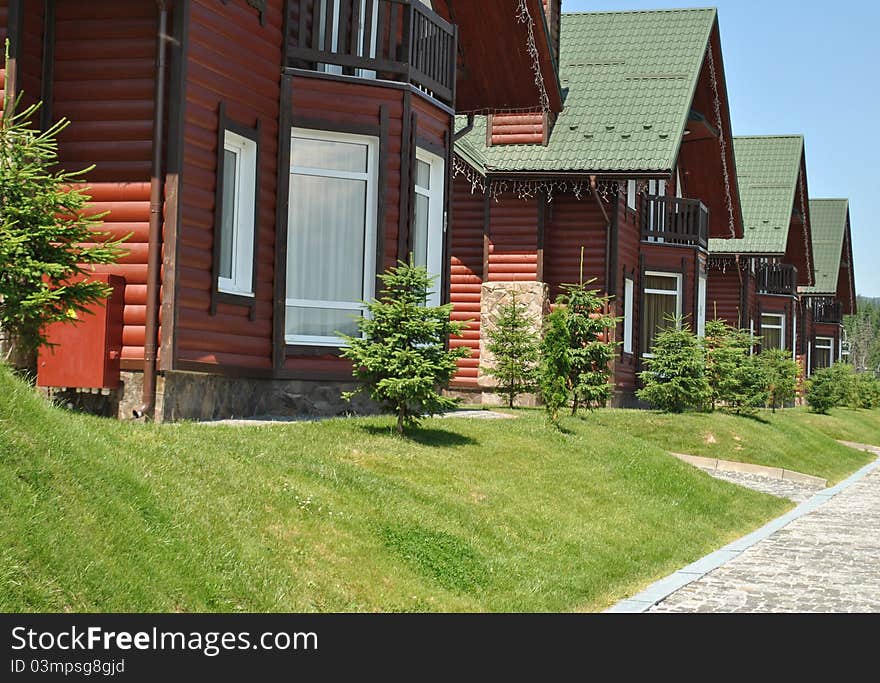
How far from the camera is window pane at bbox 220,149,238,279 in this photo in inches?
608

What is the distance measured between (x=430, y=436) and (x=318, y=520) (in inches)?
217

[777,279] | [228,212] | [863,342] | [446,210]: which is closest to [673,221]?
[446,210]

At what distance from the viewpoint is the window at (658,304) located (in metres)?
32.2

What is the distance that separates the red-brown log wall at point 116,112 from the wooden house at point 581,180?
1280 centimetres

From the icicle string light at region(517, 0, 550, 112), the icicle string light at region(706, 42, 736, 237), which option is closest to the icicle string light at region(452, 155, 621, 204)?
the icicle string light at region(517, 0, 550, 112)

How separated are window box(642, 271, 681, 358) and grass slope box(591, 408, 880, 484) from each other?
3.63m

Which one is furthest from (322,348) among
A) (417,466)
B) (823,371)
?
(823,371)

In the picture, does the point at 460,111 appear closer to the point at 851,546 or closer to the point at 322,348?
the point at 322,348

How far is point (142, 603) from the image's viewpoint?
23.0 feet

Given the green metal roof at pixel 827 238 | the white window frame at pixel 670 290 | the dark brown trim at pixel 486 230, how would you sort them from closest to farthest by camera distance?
the dark brown trim at pixel 486 230 → the white window frame at pixel 670 290 → the green metal roof at pixel 827 238

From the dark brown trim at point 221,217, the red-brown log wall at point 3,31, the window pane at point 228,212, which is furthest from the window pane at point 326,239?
the red-brown log wall at point 3,31

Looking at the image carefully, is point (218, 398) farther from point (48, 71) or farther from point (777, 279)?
point (777, 279)

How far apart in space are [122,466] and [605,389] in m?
15.5

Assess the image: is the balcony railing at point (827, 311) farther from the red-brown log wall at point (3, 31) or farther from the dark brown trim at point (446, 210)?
the red-brown log wall at point (3, 31)
